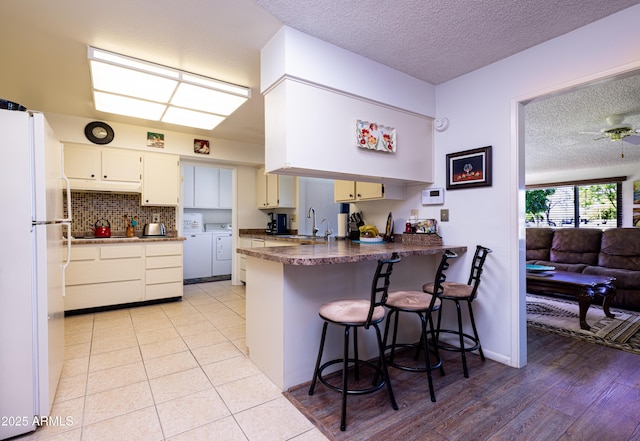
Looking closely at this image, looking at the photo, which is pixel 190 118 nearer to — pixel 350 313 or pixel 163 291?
pixel 163 291

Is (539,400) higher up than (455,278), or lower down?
lower down

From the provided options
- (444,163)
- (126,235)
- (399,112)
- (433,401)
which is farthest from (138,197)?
(433,401)

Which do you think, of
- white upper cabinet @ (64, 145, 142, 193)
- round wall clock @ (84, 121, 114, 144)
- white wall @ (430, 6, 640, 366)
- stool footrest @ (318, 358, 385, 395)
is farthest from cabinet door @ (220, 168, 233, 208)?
stool footrest @ (318, 358, 385, 395)

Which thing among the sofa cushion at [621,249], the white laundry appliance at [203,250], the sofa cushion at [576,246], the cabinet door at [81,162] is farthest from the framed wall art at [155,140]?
the sofa cushion at [621,249]

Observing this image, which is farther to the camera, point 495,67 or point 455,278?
point 455,278

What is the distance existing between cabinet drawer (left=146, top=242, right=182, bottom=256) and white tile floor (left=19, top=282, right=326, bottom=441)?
99 centimetres

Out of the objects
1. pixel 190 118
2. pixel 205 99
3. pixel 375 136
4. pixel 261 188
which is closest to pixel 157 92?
pixel 205 99

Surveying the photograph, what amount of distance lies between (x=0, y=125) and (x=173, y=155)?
300 centimetres

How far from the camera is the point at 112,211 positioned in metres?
4.33

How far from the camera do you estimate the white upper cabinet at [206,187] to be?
241 inches

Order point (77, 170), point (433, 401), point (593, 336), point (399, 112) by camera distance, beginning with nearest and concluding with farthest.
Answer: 1. point (433, 401)
2. point (399, 112)
3. point (593, 336)
4. point (77, 170)

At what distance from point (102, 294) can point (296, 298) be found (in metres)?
3.06

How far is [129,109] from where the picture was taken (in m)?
3.22

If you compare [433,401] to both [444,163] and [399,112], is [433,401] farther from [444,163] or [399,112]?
[399,112]
